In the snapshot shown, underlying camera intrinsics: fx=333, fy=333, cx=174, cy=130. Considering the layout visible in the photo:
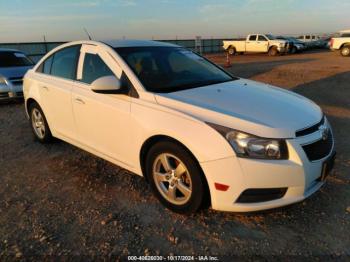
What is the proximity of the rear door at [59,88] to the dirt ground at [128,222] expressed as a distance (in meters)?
0.59

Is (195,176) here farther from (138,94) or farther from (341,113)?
(341,113)

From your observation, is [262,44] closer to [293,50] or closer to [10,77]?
[293,50]

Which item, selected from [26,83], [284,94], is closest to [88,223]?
[284,94]

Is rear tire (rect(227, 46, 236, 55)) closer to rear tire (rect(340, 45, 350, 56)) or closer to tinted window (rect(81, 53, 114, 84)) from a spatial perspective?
rear tire (rect(340, 45, 350, 56))

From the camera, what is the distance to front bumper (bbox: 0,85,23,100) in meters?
9.01

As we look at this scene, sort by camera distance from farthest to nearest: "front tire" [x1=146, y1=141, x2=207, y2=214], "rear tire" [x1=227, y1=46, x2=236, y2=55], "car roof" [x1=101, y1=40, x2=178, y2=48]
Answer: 1. "rear tire" [x1=227, y1=46, x2=236, y2=55]
2. "car roof" [x1=101, y1=40, x2=178, y2=48]
3. "front tire" [x1=146, y1=141, x2=207, y2=214]

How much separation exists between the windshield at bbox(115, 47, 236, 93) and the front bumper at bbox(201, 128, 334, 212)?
3.79 ft

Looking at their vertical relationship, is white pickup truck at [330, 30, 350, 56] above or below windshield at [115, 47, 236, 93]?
below

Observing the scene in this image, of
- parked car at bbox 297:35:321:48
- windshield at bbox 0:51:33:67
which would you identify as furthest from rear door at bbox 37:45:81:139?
parked car at bbox 297:35:321:48

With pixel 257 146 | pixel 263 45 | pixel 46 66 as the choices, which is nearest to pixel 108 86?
pixel 257 146

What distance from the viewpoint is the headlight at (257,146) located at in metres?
2.79

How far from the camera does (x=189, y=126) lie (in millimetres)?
2967

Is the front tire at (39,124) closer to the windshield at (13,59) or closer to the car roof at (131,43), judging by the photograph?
the car roof at (131,43)

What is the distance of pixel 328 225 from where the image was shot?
3154 mm
